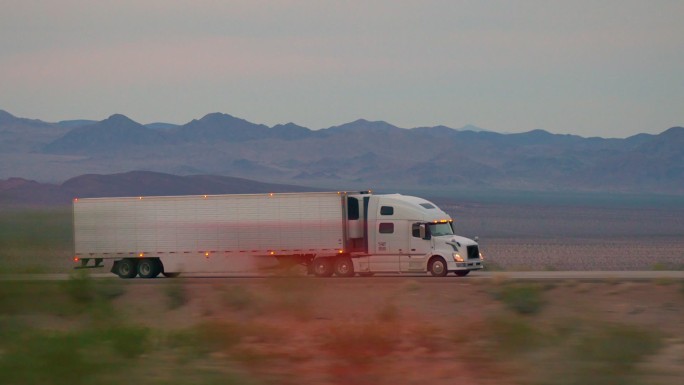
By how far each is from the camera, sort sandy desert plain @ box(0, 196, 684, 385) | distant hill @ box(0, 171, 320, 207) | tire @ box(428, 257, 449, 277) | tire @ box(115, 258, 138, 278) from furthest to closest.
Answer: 1. distant hill @ box(0, 171, 320, 207)
2. tire @ box(115, 258, 138, 278)
3. tire @ box(428, 257, 449, 277)
4. sandy desert plain @ box(0, 196, 684, 385)

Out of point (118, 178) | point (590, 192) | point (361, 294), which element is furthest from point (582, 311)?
point (590, 192)

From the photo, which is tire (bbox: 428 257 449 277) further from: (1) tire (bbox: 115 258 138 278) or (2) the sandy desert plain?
(1) tire (bbox: 115 258 138 278)

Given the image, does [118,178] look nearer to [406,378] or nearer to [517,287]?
[517,287]

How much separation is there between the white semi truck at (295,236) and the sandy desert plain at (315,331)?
5829 millimetres

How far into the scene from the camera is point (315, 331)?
20422 millimetres

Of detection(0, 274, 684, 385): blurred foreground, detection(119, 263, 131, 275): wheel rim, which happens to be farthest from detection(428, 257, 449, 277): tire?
detection(119, 263, 131, 275): wheel rim

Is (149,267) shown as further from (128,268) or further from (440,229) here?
(440,229)

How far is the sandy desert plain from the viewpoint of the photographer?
13008mm

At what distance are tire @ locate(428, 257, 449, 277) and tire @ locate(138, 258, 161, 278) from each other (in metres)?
10.7

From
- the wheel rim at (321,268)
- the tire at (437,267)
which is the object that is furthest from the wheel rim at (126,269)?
the tire at (437,267)

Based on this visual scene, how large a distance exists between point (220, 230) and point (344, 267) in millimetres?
4916

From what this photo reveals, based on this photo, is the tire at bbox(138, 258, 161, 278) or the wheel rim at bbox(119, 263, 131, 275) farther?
the wheel rim at bbox(119, 263, 131, 275)

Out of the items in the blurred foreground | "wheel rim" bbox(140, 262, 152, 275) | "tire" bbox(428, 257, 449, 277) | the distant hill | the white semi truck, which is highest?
the distant hill

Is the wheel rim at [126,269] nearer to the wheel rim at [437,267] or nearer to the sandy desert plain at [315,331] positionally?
the sandy desert plain at [315,331]
